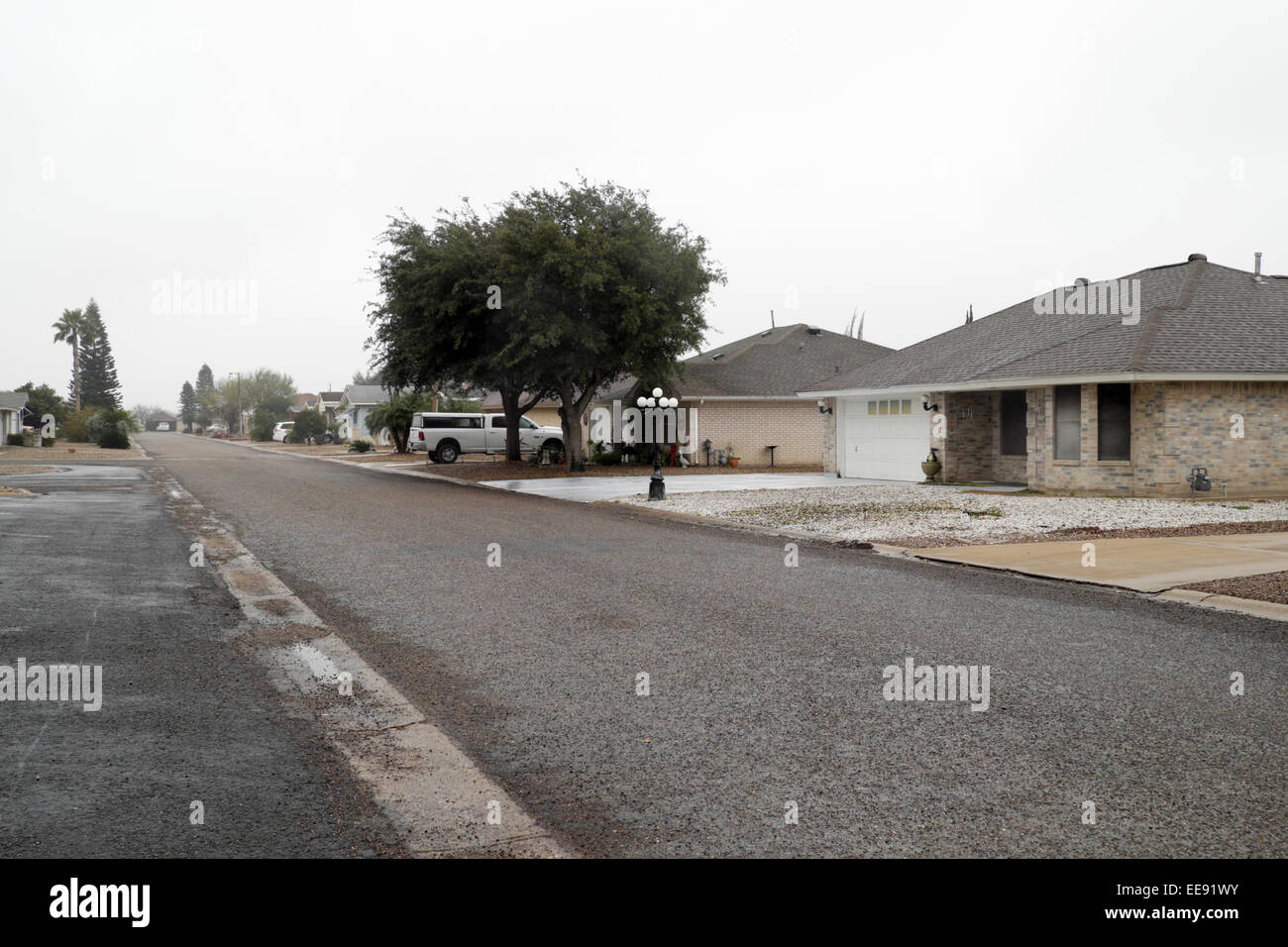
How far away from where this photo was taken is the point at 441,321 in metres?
33.4

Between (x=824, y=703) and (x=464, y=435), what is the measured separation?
123 ft

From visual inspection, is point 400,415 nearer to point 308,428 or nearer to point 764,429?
point 764,429

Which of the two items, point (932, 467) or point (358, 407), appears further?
point (358, 407)

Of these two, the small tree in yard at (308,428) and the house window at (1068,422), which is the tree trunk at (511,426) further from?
the small tree in yard at (308,428)

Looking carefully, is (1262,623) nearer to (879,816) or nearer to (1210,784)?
→ (1210,784)

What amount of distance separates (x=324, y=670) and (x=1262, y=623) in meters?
7.65

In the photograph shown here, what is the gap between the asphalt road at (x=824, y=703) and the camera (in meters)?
4.09

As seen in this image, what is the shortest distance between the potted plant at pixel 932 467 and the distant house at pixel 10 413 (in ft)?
183

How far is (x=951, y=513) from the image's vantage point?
1833cm

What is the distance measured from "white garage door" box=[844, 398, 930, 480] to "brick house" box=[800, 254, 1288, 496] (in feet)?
0.17

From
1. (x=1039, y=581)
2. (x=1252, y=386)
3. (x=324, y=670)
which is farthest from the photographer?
(x=1252, y=386)

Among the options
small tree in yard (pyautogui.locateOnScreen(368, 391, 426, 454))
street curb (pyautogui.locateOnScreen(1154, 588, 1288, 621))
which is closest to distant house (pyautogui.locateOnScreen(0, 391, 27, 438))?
small tree in yard (pyautogui.locateOnScreen(368, 391, 426, 454))

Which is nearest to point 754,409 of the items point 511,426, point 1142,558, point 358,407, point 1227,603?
point 511,426
